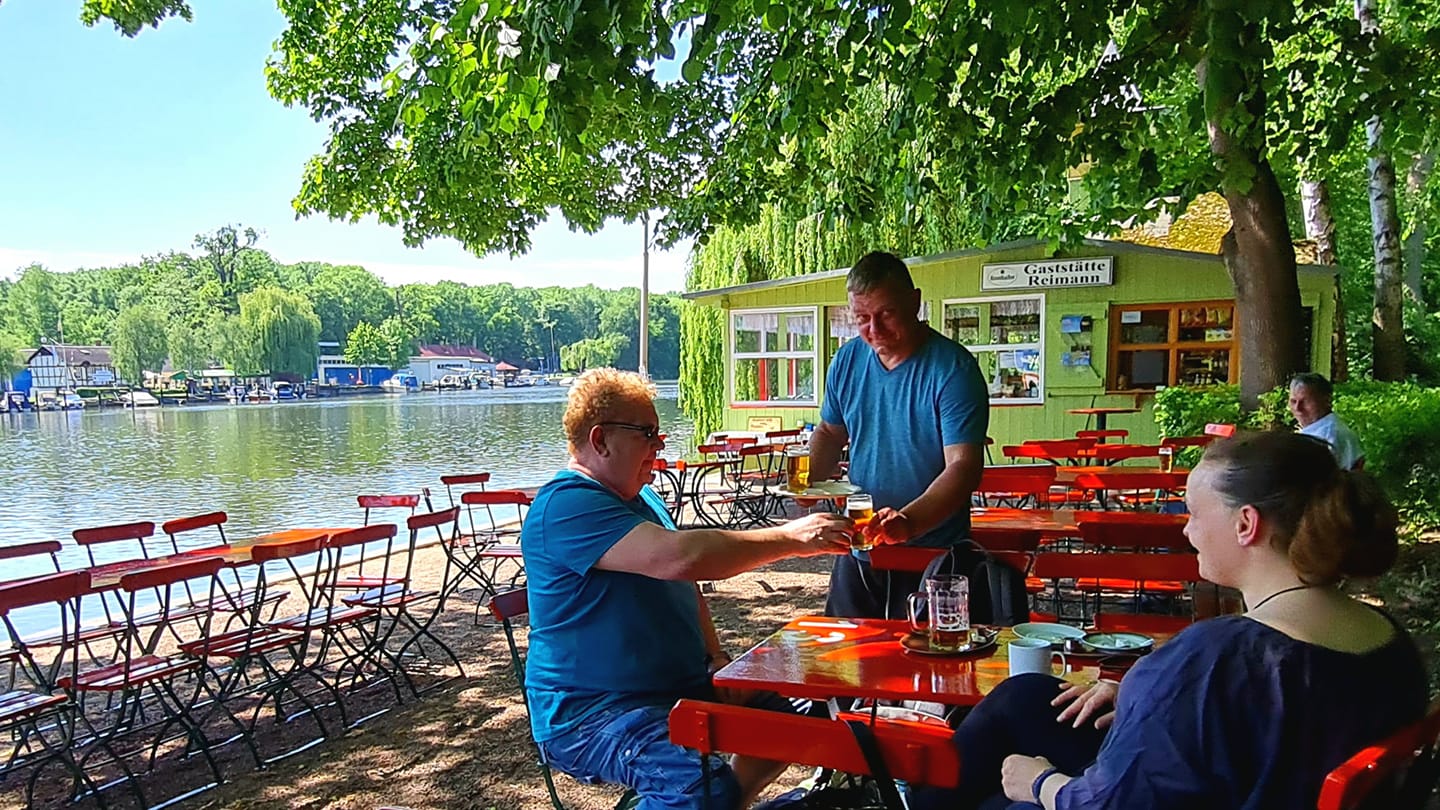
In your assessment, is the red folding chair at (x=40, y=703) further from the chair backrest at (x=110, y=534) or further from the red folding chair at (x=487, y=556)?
the red folding chair at (x=487, y=556)

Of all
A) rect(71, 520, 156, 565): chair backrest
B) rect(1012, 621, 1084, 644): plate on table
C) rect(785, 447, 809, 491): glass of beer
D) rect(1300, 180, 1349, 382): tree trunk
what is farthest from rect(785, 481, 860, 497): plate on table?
rect(1300, 180, 1349, 382): tree trunk

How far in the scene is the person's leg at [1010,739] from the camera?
203cm

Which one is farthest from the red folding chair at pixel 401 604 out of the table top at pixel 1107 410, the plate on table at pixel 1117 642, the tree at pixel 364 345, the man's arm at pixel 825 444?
the tree at pixel 364 345

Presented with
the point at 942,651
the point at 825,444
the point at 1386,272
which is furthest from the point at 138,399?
the point at 942,651

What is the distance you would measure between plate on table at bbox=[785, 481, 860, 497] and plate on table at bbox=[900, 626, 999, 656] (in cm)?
85

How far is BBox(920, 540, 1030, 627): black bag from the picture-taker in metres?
3.12

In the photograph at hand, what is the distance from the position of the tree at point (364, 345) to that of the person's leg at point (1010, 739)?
88.6 meters

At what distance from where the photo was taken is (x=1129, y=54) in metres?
5.52

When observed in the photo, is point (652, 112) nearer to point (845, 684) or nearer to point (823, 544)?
point (823, 544)

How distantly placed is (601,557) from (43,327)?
90.2 metres

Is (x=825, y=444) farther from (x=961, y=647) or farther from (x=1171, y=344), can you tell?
(x=1171, y=344)

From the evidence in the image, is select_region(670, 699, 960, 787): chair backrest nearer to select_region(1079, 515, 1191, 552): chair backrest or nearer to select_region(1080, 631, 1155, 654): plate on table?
select_region(1080, 631, 1155, 654): plate on table

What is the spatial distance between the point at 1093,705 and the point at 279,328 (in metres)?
73.6

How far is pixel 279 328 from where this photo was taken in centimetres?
6775
